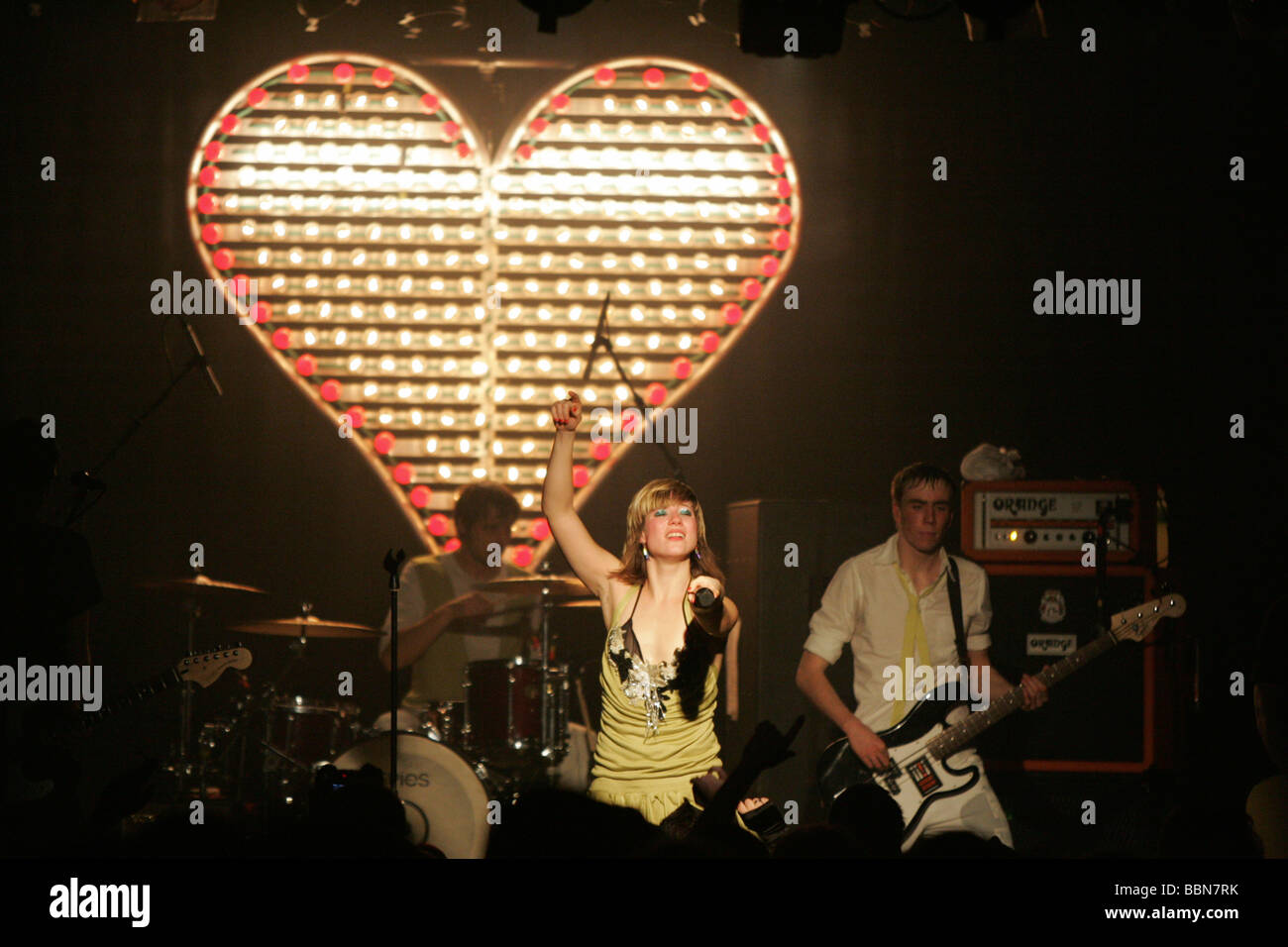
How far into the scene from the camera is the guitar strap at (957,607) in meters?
4.88

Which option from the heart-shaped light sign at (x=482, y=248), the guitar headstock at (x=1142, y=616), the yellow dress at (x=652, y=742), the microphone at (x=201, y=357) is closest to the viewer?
the yellow dress at (x=652, y=742)

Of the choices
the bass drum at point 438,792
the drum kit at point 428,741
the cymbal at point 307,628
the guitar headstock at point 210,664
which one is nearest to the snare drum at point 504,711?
the drum kit at point 428,741

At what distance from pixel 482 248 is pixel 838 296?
62.1 inches

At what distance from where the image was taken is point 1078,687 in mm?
5000

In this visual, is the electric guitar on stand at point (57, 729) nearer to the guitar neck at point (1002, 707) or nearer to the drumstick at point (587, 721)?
the drumstick at point (587, 721)

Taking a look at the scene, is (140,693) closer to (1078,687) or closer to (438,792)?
(438,792)

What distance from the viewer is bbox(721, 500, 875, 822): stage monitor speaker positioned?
497cm

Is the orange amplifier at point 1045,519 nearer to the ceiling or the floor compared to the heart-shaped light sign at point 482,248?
nearer to the floor

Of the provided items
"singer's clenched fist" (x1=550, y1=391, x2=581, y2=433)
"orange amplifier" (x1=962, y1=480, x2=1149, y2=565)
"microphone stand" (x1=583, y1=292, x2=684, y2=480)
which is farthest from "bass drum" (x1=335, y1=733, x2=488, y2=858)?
"orange amplifier" (x1=962, y1=480, x2=1149, y2=565)

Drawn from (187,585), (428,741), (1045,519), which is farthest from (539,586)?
(1045,519)

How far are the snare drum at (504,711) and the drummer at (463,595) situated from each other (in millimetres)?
266

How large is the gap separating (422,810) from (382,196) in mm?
2609
